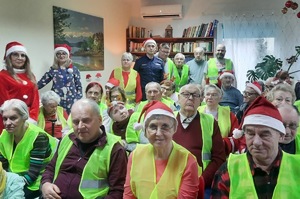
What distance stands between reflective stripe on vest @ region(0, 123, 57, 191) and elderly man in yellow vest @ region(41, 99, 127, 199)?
35 cm

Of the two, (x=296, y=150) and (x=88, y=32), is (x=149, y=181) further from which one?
(x=88, y=32)

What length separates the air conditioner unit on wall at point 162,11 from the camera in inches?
292

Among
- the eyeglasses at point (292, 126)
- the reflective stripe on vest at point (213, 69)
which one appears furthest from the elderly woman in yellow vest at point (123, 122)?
the reflective stripe on vest at point (213, 69)

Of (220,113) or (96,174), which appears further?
(220,113)

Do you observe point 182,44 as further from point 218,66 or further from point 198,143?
point 198,143

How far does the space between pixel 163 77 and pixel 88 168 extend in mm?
3566

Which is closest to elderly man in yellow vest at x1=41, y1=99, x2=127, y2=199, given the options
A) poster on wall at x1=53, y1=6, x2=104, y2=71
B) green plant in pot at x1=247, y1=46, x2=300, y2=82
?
poster on wall at x1=53, y1=6, x2=104, y2=71

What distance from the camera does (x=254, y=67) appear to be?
7.07 meters

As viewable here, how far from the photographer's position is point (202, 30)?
7.10 metres

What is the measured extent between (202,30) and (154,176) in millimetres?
5645

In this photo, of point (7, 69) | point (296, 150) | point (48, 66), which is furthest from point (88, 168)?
point (48, 66)

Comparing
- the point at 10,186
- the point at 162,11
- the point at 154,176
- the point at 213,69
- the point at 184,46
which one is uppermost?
the point at 162,11

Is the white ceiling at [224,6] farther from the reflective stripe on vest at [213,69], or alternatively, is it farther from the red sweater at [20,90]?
the red sweater at [20,90]

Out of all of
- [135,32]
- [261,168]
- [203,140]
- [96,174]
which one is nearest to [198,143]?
[203,140]
